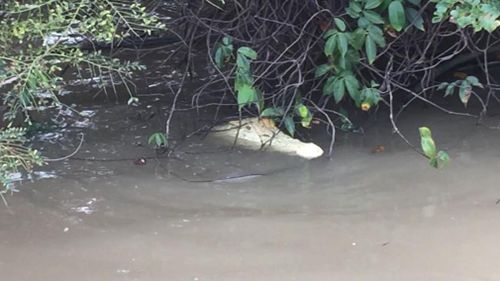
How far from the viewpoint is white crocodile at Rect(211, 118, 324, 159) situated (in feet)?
14.0

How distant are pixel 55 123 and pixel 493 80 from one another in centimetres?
294

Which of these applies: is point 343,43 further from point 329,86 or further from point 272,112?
point 272,112

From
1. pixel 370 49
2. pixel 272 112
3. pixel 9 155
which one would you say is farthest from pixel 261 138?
pixel 9 155

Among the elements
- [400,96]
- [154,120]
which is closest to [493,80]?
[400,96]

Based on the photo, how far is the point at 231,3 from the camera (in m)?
4.53

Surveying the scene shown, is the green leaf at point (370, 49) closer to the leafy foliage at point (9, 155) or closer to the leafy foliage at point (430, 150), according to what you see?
the leafy foliage at point (430, 150)

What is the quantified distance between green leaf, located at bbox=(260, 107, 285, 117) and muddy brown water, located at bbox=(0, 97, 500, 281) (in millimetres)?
238

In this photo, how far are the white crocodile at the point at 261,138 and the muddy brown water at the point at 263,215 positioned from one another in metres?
0.10

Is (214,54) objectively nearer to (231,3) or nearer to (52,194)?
(231,3)

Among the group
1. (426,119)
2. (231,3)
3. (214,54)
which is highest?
(231,3)

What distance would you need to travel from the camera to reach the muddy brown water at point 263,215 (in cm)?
303

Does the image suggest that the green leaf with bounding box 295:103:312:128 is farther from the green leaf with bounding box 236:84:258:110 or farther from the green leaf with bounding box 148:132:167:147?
the green leaf with bounding box 148:132:167:147

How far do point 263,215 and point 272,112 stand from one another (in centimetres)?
99

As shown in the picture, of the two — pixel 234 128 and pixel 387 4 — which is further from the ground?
pixel 387 4
